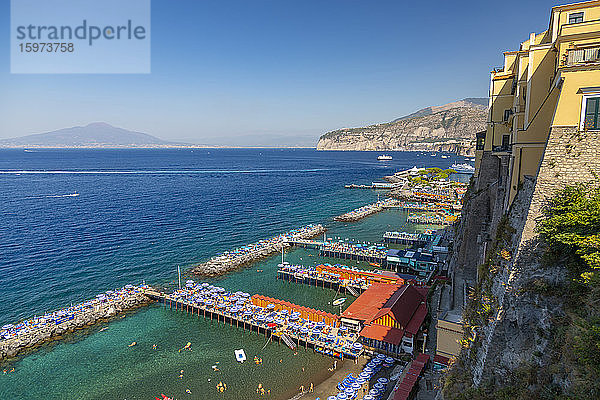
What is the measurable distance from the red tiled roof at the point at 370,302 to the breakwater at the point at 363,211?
35767 millimetres

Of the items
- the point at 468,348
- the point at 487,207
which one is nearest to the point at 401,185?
the point at 487,207

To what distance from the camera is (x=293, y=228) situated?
65375 mm

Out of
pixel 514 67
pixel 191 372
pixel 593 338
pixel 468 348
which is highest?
pixel 514 67

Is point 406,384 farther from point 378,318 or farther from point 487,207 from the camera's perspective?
point 487,207

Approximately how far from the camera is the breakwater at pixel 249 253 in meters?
45.4

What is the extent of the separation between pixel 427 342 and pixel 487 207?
11.8m

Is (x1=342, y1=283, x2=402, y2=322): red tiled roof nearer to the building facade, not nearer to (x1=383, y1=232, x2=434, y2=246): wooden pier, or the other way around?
the building facade

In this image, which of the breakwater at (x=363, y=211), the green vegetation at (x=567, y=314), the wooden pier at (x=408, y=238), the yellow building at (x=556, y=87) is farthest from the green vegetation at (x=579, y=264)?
the breakwater at (x=363, y=211)

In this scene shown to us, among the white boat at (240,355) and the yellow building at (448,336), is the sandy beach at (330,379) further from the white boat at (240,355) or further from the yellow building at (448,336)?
the yellow building at (448,336)

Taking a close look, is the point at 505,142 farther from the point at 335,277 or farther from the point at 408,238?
the point at 408,238

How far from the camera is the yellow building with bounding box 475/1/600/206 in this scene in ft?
43.6

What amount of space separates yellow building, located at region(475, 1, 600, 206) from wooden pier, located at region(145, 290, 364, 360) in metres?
16.5

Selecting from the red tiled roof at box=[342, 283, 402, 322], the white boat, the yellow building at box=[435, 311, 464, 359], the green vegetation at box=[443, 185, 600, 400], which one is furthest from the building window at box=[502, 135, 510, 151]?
the white boat

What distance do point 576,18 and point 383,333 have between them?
913 inches
